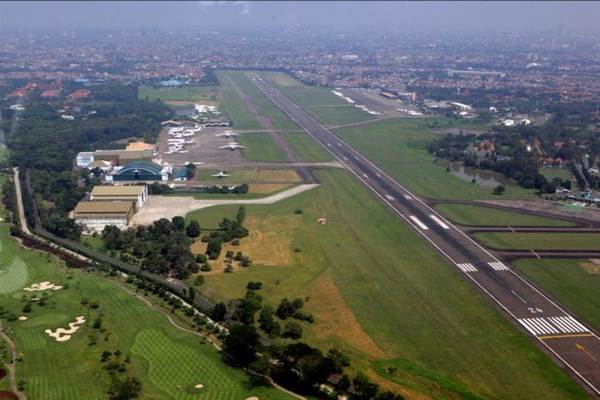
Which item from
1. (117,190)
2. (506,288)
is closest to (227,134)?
(117,190)

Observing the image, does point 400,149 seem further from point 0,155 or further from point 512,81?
point 512,81

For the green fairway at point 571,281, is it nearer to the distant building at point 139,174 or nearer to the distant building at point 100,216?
the distant building at point 100,216

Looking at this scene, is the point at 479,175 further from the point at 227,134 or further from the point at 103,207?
the point at 103,207

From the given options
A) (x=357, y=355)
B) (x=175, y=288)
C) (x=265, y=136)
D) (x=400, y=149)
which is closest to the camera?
(x=357, y=355)

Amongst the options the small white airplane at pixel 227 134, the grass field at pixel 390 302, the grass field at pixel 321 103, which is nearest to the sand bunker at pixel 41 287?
the grass field at pixel 390 302

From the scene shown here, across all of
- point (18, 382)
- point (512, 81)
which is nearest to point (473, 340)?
point (18, 382)

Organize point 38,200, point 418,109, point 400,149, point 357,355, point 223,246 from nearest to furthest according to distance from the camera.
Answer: point 357,355 < point 223,246 < point 38,200 < point 400,149 < point 418,109
